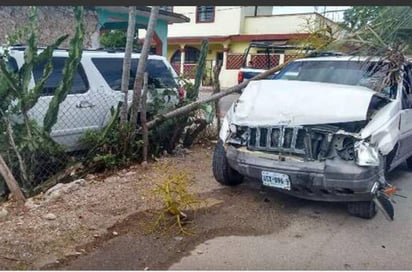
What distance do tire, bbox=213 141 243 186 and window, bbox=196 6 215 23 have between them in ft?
67.9

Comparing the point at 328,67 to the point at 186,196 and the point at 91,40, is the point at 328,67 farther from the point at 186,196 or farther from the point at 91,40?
the point at 91,40

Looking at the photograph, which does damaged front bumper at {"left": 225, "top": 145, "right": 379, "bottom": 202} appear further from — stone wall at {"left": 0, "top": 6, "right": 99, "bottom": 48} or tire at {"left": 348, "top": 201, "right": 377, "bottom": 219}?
stone wall at {"left": 0, "top": 6, "right": 99, "bottom": 48}

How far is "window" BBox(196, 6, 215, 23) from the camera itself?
2409 cm

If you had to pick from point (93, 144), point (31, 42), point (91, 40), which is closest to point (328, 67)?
point (93, 144)

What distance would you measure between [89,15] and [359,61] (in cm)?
857

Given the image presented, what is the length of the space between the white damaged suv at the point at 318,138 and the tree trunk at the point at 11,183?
2.27 meters

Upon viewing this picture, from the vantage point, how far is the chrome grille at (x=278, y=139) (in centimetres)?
387

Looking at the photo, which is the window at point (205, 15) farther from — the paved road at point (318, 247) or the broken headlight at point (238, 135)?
the paved road at point (318, 247)

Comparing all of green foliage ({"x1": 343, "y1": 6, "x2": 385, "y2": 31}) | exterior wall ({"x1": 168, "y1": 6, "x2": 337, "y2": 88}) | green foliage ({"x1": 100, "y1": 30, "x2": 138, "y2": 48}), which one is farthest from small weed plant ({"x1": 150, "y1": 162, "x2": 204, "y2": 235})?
exterior wall ({"x1": 168, "y1": 6, "x2": 337, "y2": 88})

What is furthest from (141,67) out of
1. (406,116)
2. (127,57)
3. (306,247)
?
(406,116)

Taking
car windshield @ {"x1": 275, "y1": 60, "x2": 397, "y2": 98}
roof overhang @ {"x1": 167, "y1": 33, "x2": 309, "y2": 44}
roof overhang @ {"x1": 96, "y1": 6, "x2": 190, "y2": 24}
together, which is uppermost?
roof overhang @ {"x1": 96, "y1": 6, "x2": 190, "y2": 24}

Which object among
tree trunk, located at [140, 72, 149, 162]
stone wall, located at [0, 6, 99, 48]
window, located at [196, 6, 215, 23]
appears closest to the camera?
tree trunk, located at [140, 72, 149, 162]

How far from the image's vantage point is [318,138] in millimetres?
3826

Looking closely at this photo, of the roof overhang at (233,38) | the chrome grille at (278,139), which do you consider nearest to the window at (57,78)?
the chrome grille at (278,139)
